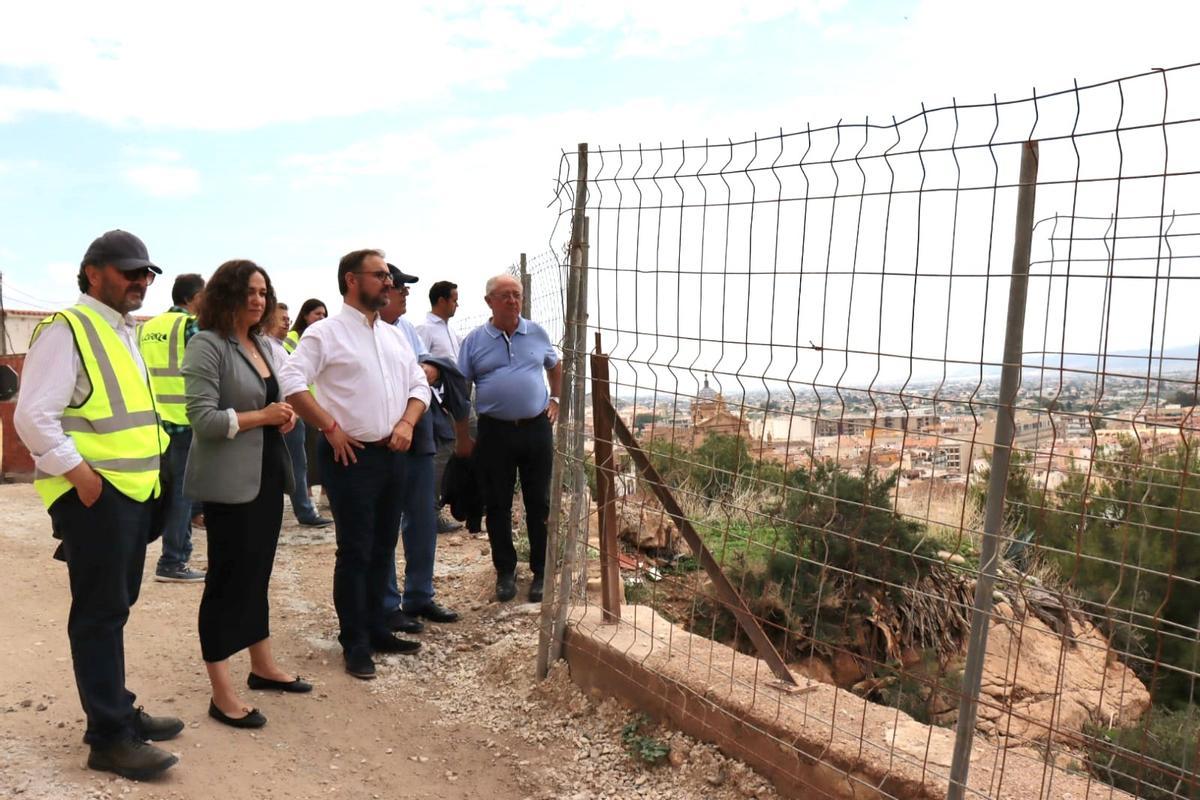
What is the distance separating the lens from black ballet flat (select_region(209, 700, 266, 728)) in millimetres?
3887

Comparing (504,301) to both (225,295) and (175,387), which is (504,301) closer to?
(225,295)

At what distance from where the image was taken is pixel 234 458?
3.74 meters

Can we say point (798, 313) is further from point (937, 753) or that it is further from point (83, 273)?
point (83, 273)

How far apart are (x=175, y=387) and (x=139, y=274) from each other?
9.02 ft

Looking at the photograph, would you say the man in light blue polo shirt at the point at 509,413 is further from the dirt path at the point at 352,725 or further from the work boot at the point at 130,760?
the work boot at the point at 130,760

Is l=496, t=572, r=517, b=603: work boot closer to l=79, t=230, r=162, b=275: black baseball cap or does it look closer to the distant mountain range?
l=79, t=230, r=162, b=275: black baseball cap

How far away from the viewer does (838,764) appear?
3.10 meters

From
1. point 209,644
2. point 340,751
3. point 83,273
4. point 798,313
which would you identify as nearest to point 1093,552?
point 798,313

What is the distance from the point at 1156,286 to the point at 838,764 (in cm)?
176

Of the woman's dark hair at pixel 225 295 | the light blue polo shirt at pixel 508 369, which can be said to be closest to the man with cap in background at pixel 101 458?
the woman's dark hair at pixel 225 295

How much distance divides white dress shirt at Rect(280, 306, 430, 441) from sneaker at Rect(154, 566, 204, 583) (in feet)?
7.98

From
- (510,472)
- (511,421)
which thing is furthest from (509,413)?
(510,472)

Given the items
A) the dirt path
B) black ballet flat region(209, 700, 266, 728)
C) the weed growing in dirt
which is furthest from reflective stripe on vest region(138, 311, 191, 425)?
the weed growing in dirt

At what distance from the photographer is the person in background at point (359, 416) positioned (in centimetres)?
431
